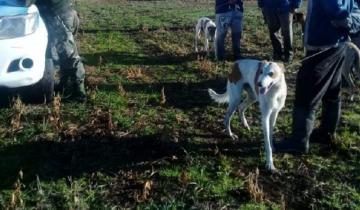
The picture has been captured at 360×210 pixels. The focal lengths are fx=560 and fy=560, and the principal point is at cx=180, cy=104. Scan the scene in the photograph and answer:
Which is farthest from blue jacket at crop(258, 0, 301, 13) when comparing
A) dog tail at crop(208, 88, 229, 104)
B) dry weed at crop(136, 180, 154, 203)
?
dry weed at crop(136, 180, 154, 203)

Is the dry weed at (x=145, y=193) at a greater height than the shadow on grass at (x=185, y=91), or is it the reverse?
the shadow on grass at (x=185, y=91)

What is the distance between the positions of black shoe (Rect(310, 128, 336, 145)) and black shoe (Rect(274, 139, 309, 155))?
37 cm

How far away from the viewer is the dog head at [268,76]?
16.5 ft

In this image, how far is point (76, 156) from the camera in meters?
5.25

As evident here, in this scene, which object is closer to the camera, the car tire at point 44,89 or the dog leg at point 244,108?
the dog leg at point 244,108

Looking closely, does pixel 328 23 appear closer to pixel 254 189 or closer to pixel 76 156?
pixel 254 189

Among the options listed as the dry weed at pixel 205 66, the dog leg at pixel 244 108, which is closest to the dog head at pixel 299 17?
the dry weed at pixel 205 66

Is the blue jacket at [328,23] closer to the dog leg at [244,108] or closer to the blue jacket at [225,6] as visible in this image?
the dog leg at [244,108]

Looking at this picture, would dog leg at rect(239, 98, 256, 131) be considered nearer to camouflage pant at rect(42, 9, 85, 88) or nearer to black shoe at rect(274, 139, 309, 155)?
black shoe at rect(274, 139, 309, 155)

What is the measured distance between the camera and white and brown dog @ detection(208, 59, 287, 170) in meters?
5.08

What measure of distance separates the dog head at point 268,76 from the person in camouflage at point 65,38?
256 cm

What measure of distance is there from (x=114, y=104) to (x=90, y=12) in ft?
30.6

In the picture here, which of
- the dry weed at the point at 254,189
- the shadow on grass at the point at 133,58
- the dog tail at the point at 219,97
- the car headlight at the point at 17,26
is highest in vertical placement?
the car headlight at the point at 17,26

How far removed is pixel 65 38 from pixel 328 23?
3.07m
